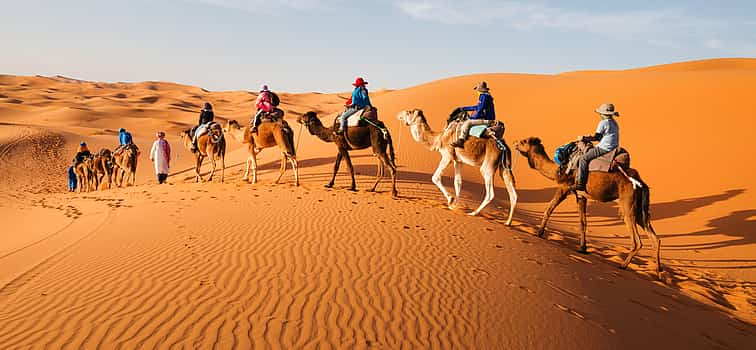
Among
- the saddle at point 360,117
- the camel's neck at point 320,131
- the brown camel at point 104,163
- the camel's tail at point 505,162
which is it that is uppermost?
the saddle at point 360,117

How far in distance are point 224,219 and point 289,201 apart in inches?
77.1

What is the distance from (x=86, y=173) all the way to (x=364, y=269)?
16.5 m

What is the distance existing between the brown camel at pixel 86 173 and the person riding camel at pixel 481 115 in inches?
608

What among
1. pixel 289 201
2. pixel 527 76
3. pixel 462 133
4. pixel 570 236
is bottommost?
pixel 570 236

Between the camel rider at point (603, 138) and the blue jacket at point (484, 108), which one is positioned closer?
the camel rider at point (603, 138)

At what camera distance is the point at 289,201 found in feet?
33.8

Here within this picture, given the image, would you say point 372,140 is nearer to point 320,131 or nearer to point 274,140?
point 320,131

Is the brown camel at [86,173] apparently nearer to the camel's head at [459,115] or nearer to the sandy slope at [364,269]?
the sandy slope at [364,269]

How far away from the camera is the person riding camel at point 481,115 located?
31.0 feet

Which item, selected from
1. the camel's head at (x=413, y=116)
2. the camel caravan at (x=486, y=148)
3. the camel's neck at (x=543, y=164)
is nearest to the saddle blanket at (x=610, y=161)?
the camel caravan at (x=486, y=148)

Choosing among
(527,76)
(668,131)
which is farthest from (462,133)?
(527,76)

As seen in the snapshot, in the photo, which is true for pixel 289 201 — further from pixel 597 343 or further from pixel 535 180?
pixel 535 180

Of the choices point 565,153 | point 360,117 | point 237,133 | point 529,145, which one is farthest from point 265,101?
point 565,153

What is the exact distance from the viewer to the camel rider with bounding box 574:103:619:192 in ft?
25.2
